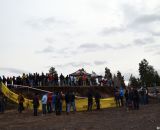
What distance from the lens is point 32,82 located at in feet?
126

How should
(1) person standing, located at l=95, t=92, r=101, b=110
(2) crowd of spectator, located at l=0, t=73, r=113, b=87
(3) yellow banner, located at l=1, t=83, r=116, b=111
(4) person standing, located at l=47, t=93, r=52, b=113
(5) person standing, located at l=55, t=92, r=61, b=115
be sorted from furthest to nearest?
(2) crowd of spectator, located at l=0, t=73, r=113, b=87
(3) yellow banner, located at l=1, t=83, r=116, b=111
(1) person standing, located at l=95, t=92, r=101, b=110
(4) person standing, located at l=47, t=93, r=52, b=113
(5) person standing, located at l=55, t=92, r=61, b=115

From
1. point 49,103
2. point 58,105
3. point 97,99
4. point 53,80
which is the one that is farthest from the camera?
point 53,80

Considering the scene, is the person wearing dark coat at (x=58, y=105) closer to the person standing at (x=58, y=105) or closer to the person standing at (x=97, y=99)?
the person standing at (x=58, y=105)

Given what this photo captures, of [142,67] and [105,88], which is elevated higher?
[142,67]

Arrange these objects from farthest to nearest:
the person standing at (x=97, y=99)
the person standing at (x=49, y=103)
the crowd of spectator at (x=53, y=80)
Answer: the crowd of spectator at (x=53, y=80) < the person standing at (x=97, y=99) < the person standing at (x=49, y=103)

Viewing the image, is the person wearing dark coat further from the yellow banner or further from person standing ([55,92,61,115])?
the yellow banner

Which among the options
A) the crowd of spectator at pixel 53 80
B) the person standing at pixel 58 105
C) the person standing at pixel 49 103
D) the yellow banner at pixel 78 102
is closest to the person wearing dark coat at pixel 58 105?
the person standing at pixel 58 105

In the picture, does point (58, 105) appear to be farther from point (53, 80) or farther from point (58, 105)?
point (53, 80)

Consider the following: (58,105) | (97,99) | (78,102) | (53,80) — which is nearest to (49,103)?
(58,105)

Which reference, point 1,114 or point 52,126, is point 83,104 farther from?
point 52,126

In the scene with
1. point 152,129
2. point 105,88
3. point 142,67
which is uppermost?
point 142,67

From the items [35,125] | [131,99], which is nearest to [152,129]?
[35,125]

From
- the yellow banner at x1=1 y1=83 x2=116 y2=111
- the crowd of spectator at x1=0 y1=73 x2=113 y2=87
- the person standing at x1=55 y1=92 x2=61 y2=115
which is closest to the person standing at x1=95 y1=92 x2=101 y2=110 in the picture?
the yellow banner at x1=1 y1=83 x2=116 y2=111

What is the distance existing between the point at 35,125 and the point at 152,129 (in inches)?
294
